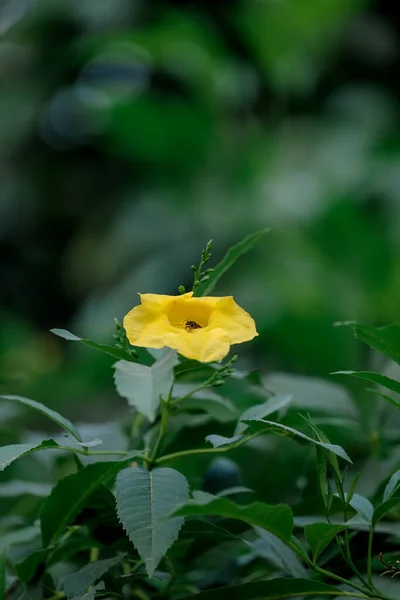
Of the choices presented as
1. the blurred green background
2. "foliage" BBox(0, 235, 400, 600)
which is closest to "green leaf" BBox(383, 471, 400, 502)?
"foliage" BBox(0, 235, 400, 600)

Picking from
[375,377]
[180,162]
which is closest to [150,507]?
[375,377]

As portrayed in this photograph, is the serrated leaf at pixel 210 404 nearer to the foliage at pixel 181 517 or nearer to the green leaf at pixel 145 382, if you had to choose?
the foliage at pixel 181 517

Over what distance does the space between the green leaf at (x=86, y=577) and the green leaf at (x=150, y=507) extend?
0.05m

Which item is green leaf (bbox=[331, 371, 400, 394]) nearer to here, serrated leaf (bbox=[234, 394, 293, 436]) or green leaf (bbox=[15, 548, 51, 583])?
serrated leaf (bbox=[234, 394, 293, 436])

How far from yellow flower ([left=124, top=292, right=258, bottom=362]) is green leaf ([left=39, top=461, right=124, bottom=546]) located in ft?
0.22

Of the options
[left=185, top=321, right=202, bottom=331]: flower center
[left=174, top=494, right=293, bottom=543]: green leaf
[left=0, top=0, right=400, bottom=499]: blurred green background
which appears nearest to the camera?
[left=174, top=494, right=293, bottom=543]: green leaf

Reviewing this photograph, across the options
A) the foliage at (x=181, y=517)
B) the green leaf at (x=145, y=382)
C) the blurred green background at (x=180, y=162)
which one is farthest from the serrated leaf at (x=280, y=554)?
the blurred green background at (x=180, y=162)

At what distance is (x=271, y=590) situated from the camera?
14.0 inches

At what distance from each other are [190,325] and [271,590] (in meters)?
0.13

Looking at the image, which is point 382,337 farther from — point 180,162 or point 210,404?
point 180,162

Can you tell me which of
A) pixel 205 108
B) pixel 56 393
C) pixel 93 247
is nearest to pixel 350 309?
pixel 56 393

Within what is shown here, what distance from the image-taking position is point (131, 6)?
2377mm

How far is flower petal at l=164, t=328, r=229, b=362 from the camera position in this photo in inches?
13.4

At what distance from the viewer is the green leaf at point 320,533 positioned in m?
0.33
